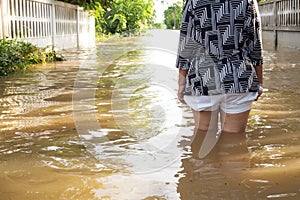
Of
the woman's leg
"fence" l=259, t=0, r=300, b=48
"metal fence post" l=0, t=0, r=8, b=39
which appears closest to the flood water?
the woman's leg

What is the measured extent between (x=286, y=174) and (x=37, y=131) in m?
2.64

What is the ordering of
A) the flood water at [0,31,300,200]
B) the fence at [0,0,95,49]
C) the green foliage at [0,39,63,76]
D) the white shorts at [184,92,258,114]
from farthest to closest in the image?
the fence at [0,0,95,49] < the green foliage at [0,39,63,76] < the white shorts at [184,92,258,114] < the flood water at [0,31,300,200]

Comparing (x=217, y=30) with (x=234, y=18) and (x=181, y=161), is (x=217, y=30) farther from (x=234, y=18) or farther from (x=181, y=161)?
(x=181, y=161)

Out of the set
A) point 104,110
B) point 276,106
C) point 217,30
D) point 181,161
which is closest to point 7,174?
point 181,161

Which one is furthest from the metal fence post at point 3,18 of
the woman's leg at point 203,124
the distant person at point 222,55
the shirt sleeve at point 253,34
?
the shirt sleeve at point 253,34

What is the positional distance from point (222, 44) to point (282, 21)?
55.0 ft

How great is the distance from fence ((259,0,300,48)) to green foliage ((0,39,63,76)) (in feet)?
30.0

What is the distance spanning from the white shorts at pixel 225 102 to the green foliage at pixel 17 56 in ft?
22.1

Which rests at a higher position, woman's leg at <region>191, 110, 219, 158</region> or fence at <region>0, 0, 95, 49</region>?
fence at <region>0, 0, 95, 49</region>

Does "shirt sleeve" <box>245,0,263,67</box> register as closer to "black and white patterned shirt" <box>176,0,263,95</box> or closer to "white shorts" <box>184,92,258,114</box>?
"black and white patterned shirt" <box>176,0,263,95</box>

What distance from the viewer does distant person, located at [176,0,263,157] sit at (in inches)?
138

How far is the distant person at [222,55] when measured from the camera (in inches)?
138

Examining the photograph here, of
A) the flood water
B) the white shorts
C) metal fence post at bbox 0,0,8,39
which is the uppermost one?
metal fence post at bbox 0,0,8,39

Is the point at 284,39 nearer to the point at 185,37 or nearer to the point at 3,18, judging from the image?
the point at 3,18
